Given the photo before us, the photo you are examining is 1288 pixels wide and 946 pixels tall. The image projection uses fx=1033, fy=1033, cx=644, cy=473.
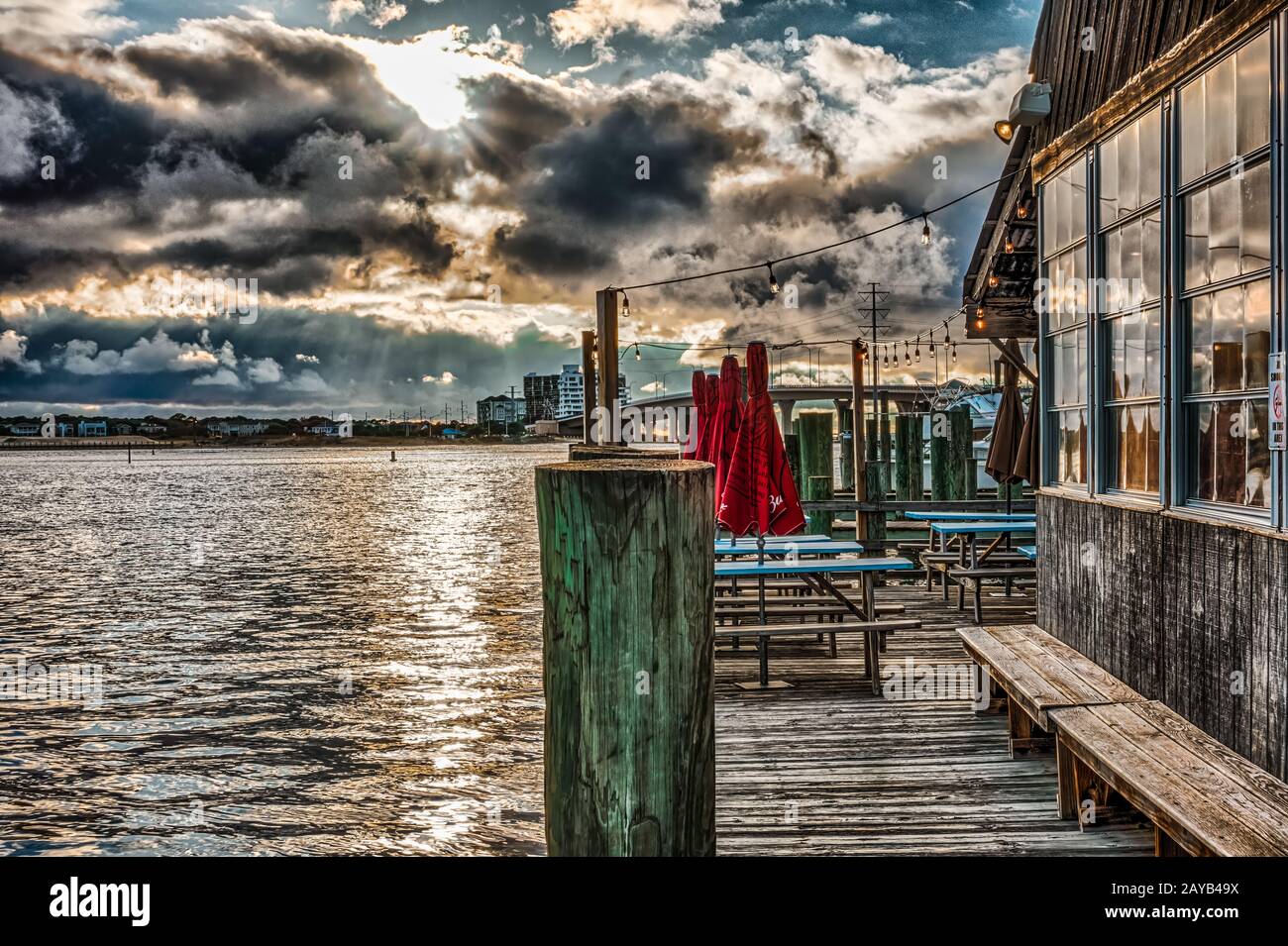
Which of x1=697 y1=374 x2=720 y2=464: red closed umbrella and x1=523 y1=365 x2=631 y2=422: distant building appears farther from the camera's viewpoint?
x1=523 y1=365 x2=631 y2=422: distant building

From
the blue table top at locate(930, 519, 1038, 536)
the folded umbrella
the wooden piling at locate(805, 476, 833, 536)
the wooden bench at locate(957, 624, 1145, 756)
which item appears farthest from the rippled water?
the folded umbrella

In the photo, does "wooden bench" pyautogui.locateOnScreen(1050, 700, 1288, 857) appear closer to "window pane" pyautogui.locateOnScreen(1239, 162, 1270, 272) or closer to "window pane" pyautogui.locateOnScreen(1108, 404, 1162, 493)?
"window pane" pyautogui.locateOnScreen(1108, 404, 1162, 493)

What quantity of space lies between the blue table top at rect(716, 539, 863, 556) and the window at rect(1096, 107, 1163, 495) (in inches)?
146

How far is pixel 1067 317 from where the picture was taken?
21.7ft

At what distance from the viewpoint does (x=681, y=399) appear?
73.2m

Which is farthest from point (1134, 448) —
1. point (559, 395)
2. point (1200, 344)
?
point (559, 395)

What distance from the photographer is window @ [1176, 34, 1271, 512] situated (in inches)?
166

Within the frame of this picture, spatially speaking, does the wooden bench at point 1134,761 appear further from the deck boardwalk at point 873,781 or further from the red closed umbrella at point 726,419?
the red closed umbrella at point 726,419

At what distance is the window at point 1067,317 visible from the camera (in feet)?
20.9

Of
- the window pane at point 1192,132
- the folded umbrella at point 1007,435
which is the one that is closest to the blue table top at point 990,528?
the folded umbrella at point 1007,435

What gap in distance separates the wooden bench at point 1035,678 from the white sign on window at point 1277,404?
164 centimetres

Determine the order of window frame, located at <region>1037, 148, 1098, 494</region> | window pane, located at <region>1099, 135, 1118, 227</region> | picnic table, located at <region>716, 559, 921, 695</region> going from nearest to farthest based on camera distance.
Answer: window pane, located at <region>1099, 135, 1118, 227</region> < window frame, located at <region>1037, 148, 1098, 494</region> < picnic table, located at <region>716, 559, 921, 695</region>
